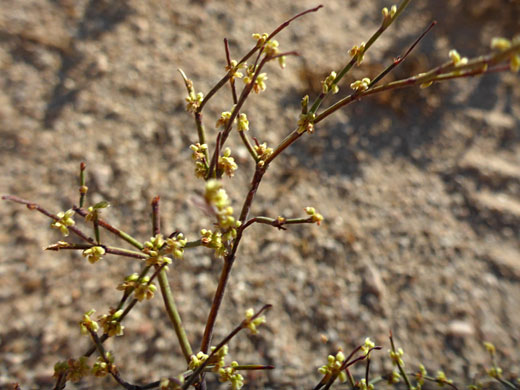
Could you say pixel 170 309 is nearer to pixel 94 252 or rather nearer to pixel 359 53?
pixel 94 252

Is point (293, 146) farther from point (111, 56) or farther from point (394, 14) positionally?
point (394, 14)

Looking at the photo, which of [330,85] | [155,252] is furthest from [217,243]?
[330,85]

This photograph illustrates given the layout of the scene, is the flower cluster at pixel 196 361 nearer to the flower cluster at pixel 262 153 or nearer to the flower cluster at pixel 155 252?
the flower cluster at pixel 155 252

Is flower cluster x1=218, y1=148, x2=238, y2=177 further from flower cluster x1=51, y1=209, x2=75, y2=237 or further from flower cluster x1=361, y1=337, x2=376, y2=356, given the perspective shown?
flower cluster x1=361, y1=337, x2=376, y2=356

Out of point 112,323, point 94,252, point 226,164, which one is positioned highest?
point 226,164

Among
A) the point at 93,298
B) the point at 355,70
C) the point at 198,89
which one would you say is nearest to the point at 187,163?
the point at 198,89

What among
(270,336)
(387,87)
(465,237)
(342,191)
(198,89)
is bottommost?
(270,336)

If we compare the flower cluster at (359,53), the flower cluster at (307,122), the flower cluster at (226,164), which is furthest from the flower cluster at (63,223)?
the flower cluster at (359,53)

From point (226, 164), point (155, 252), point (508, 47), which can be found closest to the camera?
point (508, 47)
